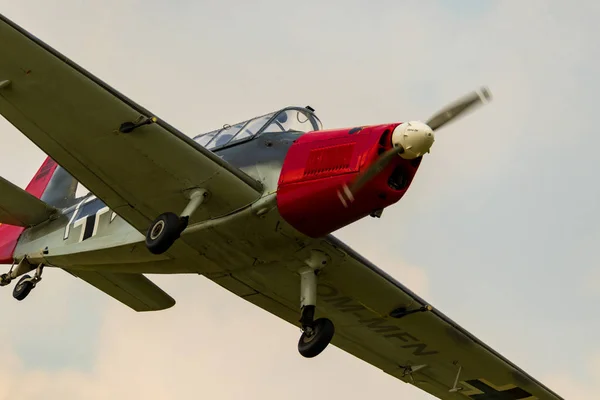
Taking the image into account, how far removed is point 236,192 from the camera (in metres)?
13.9

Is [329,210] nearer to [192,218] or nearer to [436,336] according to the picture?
[192,218]

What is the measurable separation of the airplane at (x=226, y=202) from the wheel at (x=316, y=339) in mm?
23

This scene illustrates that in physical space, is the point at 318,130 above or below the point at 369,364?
above

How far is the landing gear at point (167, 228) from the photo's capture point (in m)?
13.6

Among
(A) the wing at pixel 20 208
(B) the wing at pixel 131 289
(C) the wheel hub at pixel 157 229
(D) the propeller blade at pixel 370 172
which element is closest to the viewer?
(D) the propeller blade at pixel 370 172

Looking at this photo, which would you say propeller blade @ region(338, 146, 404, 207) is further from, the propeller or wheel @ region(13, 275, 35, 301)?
wheel @ region(13, 275, 35, 301)

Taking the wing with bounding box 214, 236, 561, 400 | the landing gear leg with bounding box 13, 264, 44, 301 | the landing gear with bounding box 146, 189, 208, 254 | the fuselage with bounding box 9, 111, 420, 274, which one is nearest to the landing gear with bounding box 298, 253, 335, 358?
the wing with bounding box 214, 236, 561, 400

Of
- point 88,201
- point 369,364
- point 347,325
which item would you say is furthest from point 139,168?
point 369,364

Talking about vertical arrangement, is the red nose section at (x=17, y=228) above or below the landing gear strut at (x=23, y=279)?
above

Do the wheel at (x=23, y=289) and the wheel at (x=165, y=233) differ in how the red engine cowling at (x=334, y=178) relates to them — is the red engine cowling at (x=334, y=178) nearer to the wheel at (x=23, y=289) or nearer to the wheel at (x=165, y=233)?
the wheel at (x=165, y=233)

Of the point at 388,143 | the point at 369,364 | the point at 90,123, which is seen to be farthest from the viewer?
the point at 369,364

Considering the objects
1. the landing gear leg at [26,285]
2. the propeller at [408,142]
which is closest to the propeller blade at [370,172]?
the propeller at [408,142]

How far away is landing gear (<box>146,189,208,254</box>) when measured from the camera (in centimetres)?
1357

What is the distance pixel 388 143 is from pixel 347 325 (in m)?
5.68
